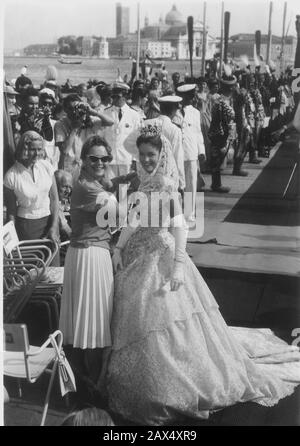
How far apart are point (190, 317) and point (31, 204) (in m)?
1.30

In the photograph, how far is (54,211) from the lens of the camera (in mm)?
4699

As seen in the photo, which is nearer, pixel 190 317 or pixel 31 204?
pixel 190 317

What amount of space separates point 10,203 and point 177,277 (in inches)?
47.9

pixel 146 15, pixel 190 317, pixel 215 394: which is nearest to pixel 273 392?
pixel 215 394

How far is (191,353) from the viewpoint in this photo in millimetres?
3980

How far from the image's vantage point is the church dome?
Answer: 4115 mm

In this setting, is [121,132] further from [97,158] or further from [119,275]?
[119,275]

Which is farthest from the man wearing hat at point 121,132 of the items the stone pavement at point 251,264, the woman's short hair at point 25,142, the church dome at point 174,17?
the church dome at point 174,17

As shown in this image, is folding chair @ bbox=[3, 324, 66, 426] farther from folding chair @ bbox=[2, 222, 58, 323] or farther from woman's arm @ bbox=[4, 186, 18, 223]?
woman's arm @ bbox=[4, 186, 18, 223]

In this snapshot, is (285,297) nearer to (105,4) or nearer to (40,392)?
(40,392)

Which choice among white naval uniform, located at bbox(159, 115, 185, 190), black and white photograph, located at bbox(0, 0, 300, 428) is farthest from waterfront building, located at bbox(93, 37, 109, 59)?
white naval uniform, located at bbox(159, 115, 185, 190)

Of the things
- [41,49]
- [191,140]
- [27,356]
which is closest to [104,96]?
[191,140]

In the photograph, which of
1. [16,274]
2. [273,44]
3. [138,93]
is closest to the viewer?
[16,274]

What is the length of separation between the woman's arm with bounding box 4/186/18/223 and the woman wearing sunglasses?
1.92ft
